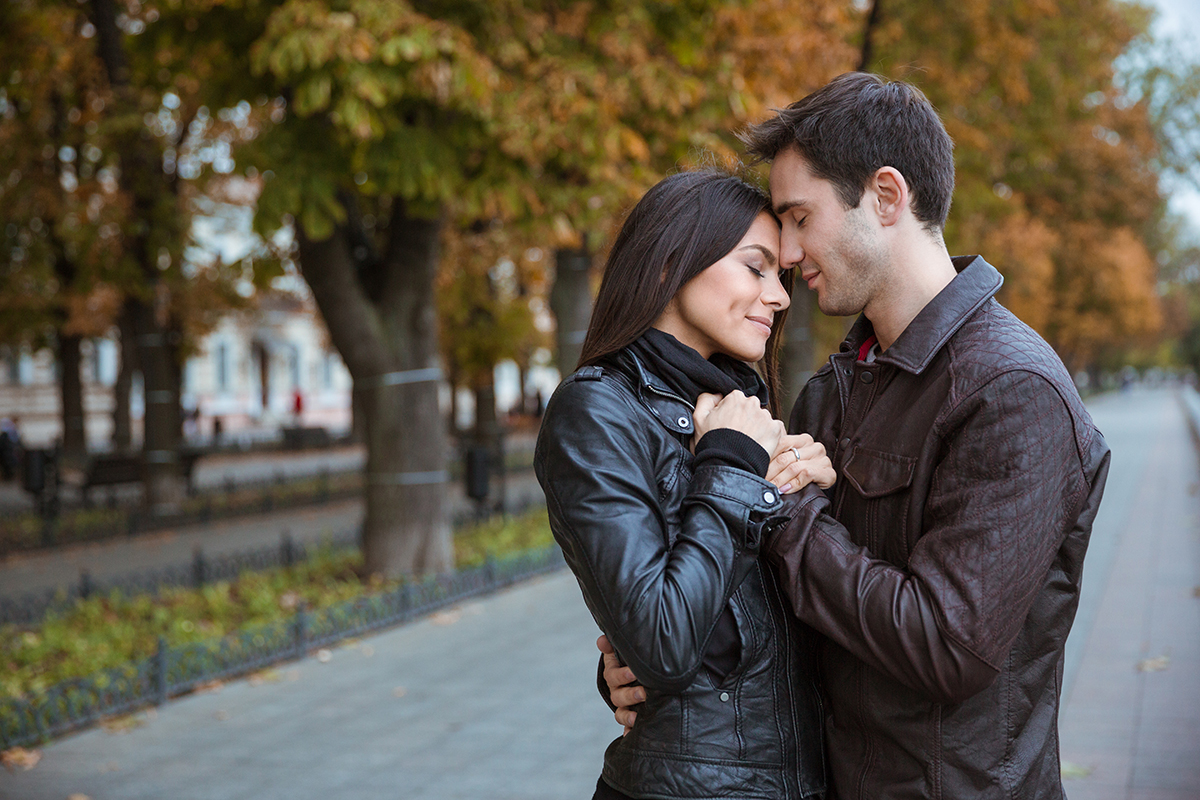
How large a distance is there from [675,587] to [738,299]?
1.96ft

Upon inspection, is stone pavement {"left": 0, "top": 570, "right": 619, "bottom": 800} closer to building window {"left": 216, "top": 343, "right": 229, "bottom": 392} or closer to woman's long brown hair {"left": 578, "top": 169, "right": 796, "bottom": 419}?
woman's long brown hair {"left": 578, "top": 169, "right": 796, "bottom": 419}

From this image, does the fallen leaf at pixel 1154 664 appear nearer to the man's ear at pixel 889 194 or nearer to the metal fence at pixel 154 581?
the man's ear at pixel 889 194

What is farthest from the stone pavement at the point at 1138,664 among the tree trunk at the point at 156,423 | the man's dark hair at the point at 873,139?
the tree trunk at the point at 156,423

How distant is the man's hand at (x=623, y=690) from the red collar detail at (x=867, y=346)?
2.56 feet

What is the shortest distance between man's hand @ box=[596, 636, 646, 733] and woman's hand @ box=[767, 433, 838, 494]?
46 cm

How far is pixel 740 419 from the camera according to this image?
2021mm

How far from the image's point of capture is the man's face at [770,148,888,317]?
203cm

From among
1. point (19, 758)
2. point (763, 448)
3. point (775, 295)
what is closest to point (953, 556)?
point (763, 448)

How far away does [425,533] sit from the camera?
9656mm

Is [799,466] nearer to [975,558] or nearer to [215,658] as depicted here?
[975,558]

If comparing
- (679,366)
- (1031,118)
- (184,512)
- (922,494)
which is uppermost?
(1031,118)

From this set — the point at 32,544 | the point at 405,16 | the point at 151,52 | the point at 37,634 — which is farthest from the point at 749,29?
the point at 32,544

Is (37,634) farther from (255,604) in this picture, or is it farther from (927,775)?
(927,775)

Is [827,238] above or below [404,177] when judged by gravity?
below
